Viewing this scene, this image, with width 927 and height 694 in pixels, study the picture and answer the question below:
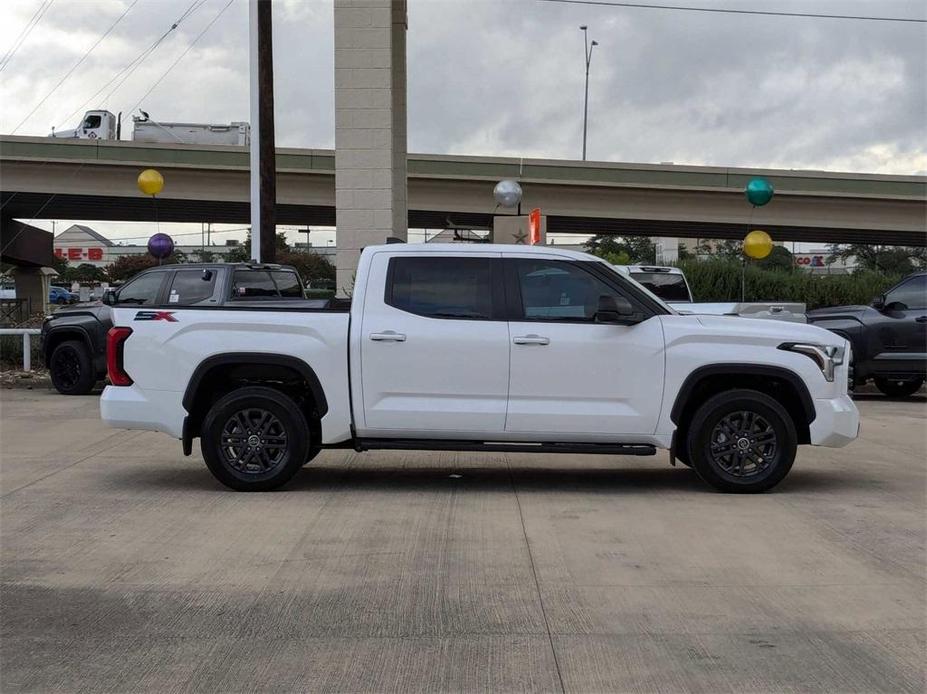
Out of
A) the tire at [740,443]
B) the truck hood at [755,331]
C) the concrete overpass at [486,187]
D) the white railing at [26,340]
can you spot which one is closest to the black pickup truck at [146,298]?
the white railing at [26,340]

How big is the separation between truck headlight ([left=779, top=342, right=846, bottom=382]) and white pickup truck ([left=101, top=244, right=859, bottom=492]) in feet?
0.05

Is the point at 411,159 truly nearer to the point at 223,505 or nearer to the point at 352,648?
the point at 223,505

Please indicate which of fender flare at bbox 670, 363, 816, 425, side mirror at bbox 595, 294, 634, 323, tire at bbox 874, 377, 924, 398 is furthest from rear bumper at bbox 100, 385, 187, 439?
tire at bbox 874, 377, 924, 398

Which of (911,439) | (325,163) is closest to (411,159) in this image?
(325,163)

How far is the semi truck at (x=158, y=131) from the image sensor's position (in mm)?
47938

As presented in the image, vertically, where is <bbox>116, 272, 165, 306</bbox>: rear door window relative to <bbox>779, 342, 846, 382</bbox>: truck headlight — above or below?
above

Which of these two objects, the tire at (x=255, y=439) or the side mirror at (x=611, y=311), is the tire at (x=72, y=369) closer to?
the tire at (x=255, y=439)

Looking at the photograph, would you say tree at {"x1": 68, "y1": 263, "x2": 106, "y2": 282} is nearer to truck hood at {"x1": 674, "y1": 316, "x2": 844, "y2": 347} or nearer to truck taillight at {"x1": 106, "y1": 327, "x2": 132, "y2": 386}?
truck taillight at {"x1": 106, "y1": 327, "x2": 132, "y2": 386}

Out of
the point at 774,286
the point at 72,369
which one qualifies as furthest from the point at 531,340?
the point at 774,286

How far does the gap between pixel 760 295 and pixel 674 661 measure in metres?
24.9

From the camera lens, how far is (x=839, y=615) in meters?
5.66

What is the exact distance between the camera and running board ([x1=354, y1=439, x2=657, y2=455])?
340 inches

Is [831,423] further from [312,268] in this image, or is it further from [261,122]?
[312,268]

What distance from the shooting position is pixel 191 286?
1530 cm
